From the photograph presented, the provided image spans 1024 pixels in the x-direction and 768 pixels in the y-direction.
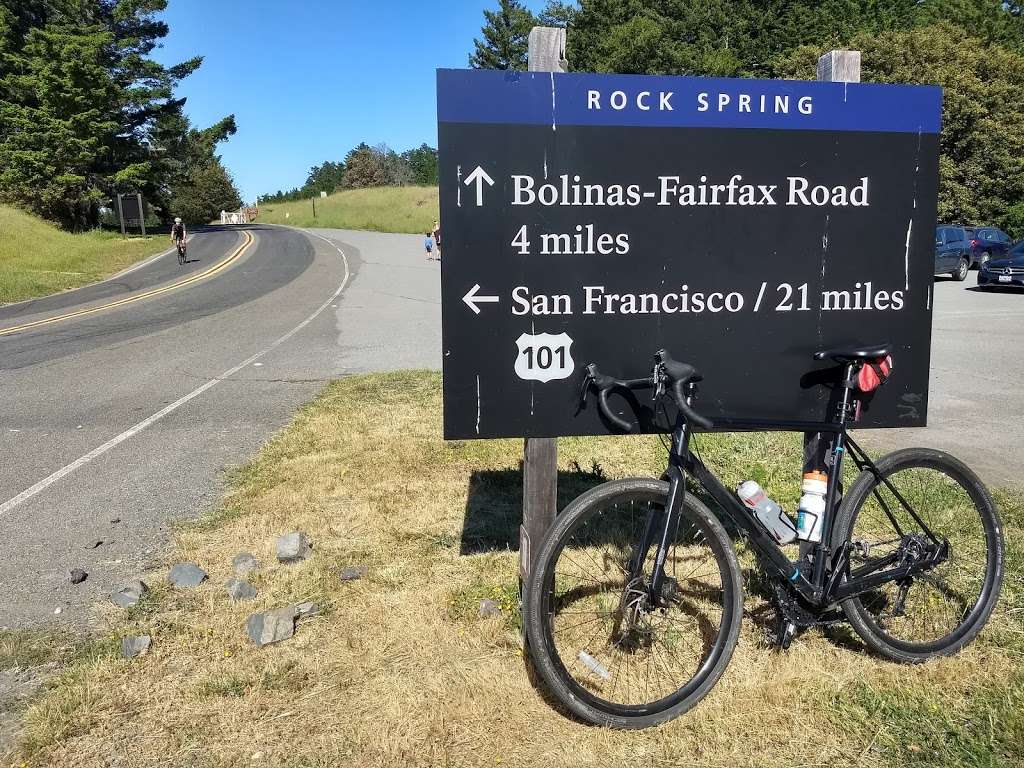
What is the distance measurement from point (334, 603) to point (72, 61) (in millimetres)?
42167

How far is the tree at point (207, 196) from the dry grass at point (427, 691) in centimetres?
6470

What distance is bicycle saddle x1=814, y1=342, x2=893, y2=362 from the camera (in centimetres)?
305

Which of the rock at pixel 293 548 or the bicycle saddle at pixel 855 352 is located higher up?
the bicycle saddle at pixel 855 352

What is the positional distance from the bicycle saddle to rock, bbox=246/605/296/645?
2.55 meters

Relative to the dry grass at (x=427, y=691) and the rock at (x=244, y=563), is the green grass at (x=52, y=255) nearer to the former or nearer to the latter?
the rock at (x=244, y=563)

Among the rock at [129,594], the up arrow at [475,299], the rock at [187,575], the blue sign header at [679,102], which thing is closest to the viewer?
the blue sign header at [679,102]

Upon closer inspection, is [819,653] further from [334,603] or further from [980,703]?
[334,603]

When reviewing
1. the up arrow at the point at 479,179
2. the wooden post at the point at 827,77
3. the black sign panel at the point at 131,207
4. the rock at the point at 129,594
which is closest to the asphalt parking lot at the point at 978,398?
the wooden post at the point at 827,77

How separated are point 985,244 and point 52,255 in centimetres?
3334

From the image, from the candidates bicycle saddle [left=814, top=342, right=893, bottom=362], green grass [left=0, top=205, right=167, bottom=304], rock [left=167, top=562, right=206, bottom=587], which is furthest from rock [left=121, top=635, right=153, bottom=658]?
green grass [left=0, top=205, right=167, bottom=304]

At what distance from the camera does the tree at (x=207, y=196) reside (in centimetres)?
6488

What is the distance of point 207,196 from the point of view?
7144cm

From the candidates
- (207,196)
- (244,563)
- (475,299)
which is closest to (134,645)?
(244,563)

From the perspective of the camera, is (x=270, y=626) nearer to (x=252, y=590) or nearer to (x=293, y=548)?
(x=252, y=590)
